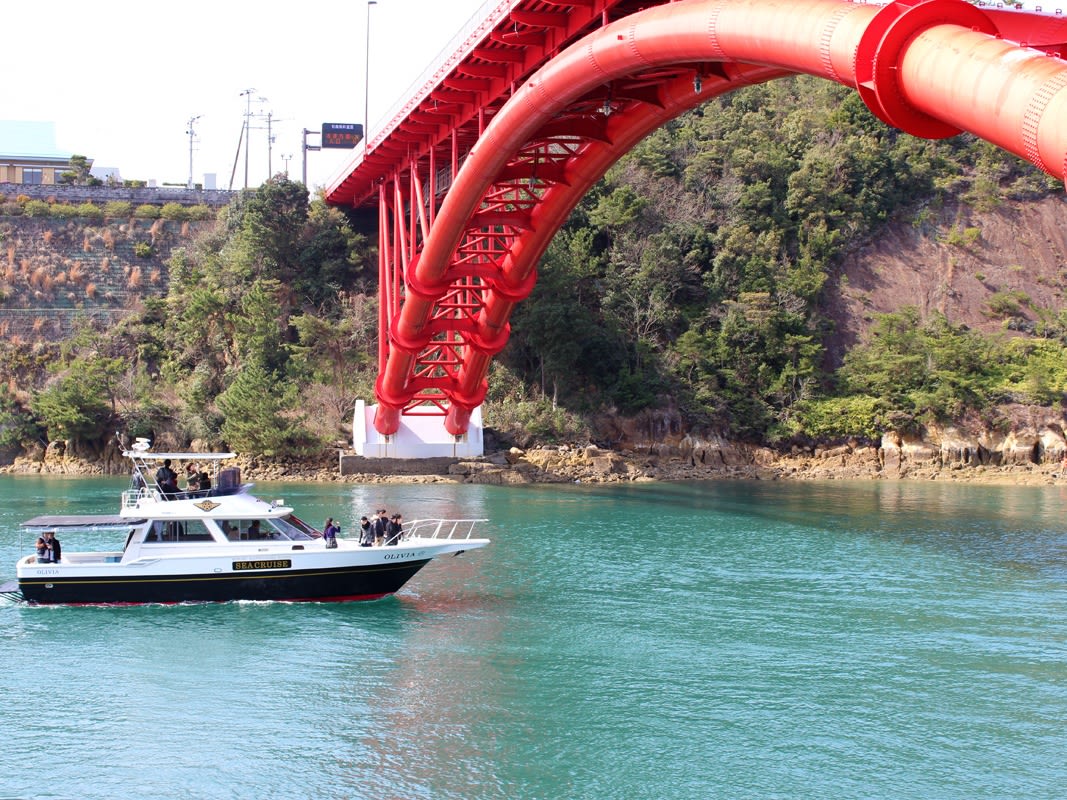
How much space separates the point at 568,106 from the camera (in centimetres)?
2702

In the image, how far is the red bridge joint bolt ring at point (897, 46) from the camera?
14883 millimetres

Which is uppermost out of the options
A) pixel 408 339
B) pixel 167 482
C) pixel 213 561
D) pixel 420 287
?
pixel 420 287

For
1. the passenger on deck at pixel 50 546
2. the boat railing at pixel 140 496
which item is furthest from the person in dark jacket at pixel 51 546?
the boat railing at pixel 140 496

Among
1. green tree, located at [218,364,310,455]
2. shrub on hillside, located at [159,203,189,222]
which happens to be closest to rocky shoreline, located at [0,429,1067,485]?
green tree, located at [218,364,310,455]

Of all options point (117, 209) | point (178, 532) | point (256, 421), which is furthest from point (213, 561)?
point (117, 209)

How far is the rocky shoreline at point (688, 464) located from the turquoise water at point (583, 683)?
1667cm

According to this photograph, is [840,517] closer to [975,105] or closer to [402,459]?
[402,459]

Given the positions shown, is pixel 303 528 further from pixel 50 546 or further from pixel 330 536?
pixel 50 546

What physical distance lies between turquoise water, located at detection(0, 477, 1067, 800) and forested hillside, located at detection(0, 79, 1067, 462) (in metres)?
20.7

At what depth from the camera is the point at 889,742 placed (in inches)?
618

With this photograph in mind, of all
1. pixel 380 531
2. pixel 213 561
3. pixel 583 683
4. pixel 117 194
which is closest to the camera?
pixel 583 683

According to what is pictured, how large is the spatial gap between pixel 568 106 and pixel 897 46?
1265cm

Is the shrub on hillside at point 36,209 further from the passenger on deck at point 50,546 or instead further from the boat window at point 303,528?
the boat window at point 303,528

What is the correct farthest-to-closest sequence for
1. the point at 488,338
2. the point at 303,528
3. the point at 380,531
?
the point at 488,338
the point at 380,531
the point at 303,528
